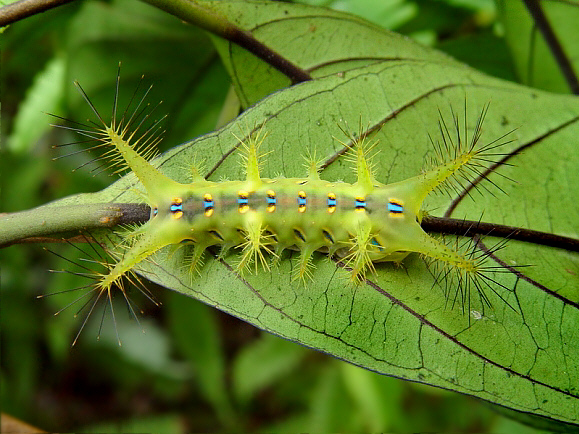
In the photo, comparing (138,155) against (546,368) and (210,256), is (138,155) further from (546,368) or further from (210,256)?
(546,368)

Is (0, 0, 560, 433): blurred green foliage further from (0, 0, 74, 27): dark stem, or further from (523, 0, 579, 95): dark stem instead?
(0, 0, 74, 27): dark stem

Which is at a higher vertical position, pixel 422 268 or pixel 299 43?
pixel 299 43

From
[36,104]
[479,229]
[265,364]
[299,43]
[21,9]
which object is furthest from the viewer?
[265,364]

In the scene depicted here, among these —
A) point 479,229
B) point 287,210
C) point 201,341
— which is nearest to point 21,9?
point 287,210

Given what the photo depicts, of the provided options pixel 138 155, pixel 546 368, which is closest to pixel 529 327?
pixel 546 368

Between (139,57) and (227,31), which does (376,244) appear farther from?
(139,57)
